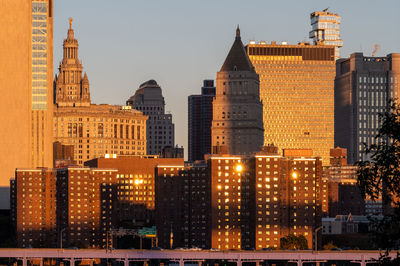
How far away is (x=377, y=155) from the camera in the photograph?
2660 inches

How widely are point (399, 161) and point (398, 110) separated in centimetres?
465

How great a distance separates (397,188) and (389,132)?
3.70 m

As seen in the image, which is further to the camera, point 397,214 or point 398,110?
point 398,110

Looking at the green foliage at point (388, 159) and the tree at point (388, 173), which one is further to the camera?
the green foliage at point (388, 159)

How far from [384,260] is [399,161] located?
6494 mm

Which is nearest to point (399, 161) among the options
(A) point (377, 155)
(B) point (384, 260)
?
(A) point (377, 155)

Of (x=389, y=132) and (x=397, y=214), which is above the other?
(x=389, y=132)

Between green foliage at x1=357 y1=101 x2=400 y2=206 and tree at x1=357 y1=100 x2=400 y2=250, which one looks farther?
green foliage at x1=357 y1=101 x2=400 y2=206

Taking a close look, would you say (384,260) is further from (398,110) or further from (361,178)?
(398,110)

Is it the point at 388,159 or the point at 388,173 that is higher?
the point at 388,159

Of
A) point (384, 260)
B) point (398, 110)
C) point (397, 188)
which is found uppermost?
point (398, 110)

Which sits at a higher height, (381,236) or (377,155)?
(377,155)

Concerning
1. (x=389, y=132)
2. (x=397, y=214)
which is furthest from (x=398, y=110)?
(x=397, y=214)

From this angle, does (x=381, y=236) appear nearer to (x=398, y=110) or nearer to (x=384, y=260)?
(x=384, y=260)
